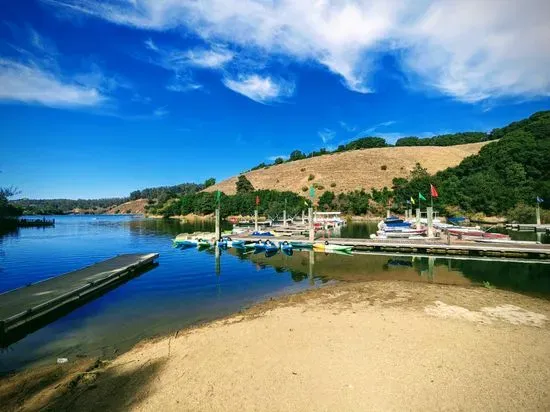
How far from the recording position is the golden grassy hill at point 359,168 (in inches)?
4643

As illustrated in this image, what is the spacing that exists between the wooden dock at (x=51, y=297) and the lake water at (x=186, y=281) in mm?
650

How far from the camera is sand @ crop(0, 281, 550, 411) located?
801 centimetres

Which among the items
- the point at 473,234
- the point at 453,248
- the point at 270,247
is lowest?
the point at 270,247

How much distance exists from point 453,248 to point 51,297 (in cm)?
3492

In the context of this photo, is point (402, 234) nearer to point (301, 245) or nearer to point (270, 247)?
point (301, 245)

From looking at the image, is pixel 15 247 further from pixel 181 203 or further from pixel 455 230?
pixel 181 203

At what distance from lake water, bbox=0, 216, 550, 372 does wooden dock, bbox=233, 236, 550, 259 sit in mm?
2305

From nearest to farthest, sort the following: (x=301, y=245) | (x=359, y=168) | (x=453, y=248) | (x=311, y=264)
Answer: (x=311, y=264)
(x=453, y=248)
(x=301, y=245)
(x=359, y=168)

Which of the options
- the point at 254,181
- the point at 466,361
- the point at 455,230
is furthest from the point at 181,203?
the point at 466,361

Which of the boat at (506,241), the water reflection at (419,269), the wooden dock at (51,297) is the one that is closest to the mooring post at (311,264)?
the water reflection at (419,269)

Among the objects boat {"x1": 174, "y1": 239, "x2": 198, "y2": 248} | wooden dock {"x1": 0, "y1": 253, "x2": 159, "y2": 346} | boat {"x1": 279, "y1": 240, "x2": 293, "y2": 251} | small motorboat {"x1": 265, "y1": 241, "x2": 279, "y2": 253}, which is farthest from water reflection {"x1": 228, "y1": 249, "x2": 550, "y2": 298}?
wooden dock {"x1": 0, "y1": 253, "x2": 159, "y2": 346}

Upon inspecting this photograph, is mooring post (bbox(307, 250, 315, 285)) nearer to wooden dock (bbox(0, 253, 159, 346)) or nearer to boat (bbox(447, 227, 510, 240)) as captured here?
wooden dock (bbox(0, 253, 159, 346))

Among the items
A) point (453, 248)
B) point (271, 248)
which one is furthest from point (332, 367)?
point (271, 248)

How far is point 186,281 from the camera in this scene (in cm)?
2438
